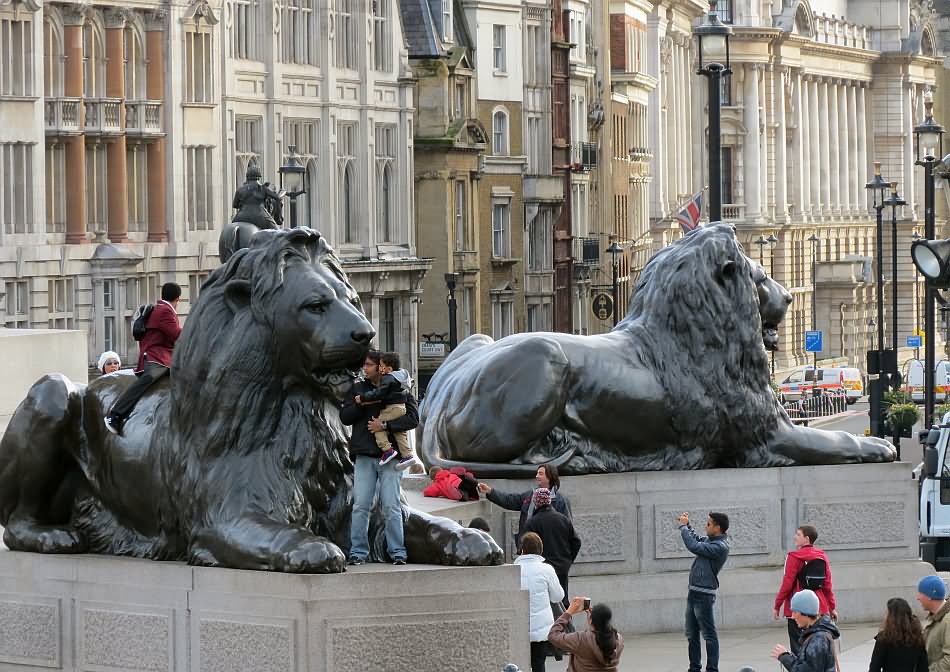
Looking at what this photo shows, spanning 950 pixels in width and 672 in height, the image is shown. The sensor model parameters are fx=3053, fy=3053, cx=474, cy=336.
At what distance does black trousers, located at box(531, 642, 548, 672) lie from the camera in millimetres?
16984

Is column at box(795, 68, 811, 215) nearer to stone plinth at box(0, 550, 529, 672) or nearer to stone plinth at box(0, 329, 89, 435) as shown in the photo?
stone plinth at box(0, 329, 89, 435)

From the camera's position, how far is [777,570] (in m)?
20.5

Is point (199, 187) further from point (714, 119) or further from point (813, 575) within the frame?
point (813, 575)

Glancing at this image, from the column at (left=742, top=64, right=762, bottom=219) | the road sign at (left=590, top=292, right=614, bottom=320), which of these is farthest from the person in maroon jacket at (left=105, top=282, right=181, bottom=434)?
the column at (left=742, top=64, right=762, bottom=219)

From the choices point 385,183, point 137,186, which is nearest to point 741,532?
point 137,186

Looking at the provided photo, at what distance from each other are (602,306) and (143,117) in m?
34.0

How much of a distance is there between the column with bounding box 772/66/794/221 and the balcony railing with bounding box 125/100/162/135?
8882 cm

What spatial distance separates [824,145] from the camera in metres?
161

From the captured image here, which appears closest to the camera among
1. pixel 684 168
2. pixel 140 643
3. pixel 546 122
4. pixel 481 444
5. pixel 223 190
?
pixel 140 643

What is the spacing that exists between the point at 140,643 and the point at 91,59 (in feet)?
152

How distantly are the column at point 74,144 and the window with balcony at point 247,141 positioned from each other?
8.55 meters

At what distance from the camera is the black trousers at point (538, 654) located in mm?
16984

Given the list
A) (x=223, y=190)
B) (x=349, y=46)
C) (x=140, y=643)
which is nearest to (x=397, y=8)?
(x=349, y=46)

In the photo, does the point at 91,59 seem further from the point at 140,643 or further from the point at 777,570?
the point at 140,643
